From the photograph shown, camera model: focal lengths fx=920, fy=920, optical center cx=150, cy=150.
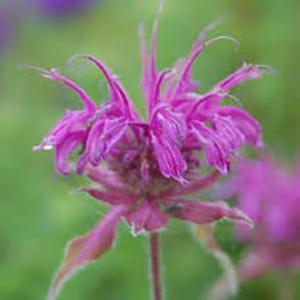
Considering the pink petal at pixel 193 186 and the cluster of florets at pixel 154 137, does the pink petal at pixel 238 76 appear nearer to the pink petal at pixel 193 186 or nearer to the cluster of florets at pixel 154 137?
the cluster of florets at pixel 154 137

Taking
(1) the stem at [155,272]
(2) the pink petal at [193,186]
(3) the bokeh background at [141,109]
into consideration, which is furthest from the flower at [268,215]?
(1) the stem at [155,272]

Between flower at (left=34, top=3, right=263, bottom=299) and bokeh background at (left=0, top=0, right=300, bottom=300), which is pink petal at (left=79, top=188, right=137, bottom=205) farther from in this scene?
bokeh background at (left=0, top=0, right=300, bottom=300)

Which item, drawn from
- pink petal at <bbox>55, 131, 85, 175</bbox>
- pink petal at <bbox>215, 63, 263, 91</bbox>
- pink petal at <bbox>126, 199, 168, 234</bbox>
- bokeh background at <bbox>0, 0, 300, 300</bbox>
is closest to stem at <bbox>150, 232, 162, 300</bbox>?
pink petal at <bbox>126, 199, 168, 234</bbox>

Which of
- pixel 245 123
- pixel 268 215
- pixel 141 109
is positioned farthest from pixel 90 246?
pixel 141 109

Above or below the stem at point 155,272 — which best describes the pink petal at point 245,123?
above

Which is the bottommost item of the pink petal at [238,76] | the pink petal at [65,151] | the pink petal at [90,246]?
the pink petal at [90,246]

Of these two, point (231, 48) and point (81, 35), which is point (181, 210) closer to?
point (231, 48)

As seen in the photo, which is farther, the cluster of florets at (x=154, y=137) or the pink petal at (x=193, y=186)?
the pink petal at (x=193, y=186)
